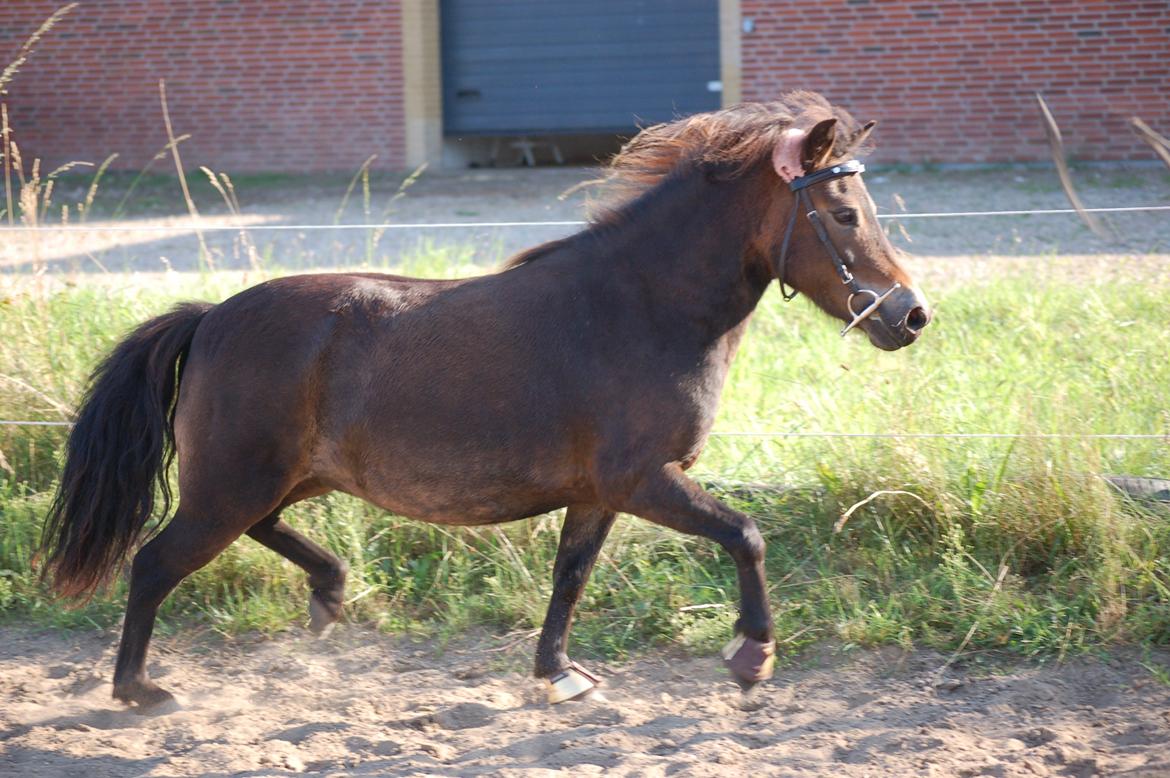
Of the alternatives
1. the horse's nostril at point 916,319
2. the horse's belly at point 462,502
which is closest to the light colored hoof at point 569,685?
the horse's belly at point 462,502

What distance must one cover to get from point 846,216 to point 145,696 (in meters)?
3.03

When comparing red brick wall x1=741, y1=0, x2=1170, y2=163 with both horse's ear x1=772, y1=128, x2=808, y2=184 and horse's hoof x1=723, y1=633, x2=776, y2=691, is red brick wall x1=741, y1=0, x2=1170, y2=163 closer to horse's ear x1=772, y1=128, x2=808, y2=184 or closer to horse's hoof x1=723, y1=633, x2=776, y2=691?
horse's ear x1=772, y1=128, x2=808, y2=184

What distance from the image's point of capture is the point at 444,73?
16.8 metres

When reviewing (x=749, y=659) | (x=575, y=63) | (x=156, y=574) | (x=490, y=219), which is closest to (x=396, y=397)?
(x=156, y=574)

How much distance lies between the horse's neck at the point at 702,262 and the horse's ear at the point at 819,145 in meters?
0.21

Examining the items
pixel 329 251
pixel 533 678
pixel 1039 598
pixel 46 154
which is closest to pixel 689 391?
pixel 533 678

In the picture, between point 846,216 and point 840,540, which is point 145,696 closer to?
point 840,540

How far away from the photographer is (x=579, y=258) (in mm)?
3992

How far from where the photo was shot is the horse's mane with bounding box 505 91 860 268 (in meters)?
3.83

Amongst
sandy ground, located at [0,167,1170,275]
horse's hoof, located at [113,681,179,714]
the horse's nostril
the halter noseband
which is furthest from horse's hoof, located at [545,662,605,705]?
sandy ground, located at [0,167,1170,275]

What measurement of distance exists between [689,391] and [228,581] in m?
2.57

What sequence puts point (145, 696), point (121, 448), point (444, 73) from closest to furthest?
A: point (145, 696)
point (121, 448)
point (444, 73)

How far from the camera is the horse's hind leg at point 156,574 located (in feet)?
13.3

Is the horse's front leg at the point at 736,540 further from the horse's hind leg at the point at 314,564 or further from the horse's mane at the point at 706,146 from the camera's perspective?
the horse's hind leg at the point at 314,564
